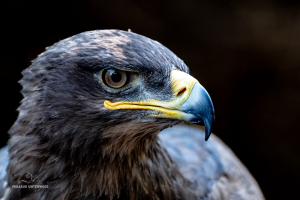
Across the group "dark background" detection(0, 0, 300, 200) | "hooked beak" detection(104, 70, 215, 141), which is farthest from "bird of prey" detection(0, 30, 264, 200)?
"dark background" detection(0, 0, 300, 200)

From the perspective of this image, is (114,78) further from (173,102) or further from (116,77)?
(173,102)

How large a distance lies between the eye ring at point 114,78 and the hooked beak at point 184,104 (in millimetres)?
97

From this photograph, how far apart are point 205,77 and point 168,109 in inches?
118

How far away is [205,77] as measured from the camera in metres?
4.57

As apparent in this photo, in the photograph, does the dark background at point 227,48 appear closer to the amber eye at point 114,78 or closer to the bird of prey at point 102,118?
the bird of prey at point 102,118

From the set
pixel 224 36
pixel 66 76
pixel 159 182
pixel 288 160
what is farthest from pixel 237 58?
pixel 66 76

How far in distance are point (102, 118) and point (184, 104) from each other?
1.42ft

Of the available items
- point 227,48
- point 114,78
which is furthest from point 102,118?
point 227,48

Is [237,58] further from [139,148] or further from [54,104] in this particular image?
[54,104]

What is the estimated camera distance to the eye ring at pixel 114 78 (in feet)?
5.56

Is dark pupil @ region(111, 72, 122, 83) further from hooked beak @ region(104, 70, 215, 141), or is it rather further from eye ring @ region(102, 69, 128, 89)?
hooked beak @ region(104, 70, 215, 141)

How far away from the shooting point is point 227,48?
4.31 meters

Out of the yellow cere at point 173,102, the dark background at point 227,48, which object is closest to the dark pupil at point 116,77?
the yellow cere at point 173,102

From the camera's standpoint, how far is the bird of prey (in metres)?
1.69
